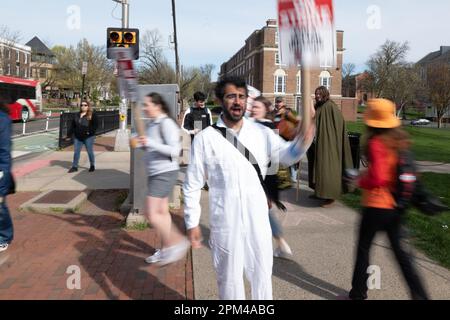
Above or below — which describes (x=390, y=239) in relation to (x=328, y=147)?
below

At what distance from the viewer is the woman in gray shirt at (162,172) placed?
4270 mm

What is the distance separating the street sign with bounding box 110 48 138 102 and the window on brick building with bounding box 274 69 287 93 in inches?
2450

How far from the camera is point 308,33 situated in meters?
2.27

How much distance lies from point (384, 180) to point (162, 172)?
2.16 metres

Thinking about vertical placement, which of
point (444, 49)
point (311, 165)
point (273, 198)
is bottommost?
point (273, 198)

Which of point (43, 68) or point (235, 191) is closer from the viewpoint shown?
point (235, 191)

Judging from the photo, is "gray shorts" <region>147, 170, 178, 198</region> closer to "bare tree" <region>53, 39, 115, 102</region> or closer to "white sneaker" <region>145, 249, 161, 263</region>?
"white sneaker" <region>145, 249, 161, 263</region>

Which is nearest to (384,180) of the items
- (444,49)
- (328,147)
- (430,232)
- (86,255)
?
(430,232)

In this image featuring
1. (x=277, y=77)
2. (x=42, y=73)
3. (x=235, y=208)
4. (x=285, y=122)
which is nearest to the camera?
(x=235, y=208)

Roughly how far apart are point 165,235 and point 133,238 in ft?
4.29

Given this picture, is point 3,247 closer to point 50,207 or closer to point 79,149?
point 50,207

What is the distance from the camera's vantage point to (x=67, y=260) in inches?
185
